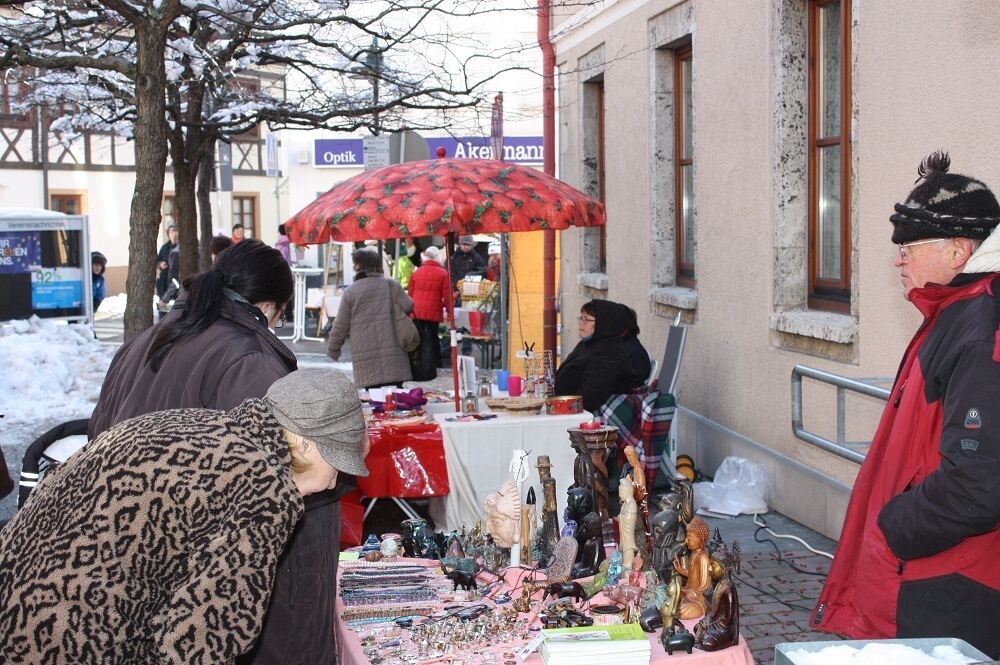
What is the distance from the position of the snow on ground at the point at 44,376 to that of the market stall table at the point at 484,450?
5.00 metres

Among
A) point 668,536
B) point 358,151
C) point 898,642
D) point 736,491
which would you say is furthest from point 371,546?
point 358,151

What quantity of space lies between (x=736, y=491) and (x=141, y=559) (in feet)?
19.1

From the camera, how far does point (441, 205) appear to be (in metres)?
6.02

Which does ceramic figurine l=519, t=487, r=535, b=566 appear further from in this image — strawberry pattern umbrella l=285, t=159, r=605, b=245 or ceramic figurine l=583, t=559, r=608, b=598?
strawberry pattern umbrella l=285, t=159, r=605, b=245

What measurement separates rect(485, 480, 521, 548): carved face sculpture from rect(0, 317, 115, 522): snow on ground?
714 cm

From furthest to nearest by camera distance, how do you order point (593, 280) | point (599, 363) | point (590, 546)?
point (593, 280) → point (599, 363) → point (590, 546)

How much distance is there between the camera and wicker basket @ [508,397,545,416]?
22.7 feet

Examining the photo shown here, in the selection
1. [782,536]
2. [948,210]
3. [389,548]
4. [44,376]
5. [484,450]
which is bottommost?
[782,536]

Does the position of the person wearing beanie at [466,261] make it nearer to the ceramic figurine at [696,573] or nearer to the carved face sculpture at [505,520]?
the carved face sculpture at [505,520]

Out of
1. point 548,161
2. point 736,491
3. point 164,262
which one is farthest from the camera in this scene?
point 164,262

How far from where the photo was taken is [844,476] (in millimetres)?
6539

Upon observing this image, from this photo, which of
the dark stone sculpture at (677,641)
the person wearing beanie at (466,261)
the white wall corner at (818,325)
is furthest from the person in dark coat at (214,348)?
the person wearing beanie at (466,261)

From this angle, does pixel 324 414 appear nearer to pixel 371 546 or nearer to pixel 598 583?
pixel 598 583

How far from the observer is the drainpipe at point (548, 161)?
13.2 metres
